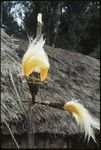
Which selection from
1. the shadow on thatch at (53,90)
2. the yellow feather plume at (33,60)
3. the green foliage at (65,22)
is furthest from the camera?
the green foliage at (65,22)

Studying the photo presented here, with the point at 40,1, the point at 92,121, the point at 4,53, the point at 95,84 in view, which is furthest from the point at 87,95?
the point at 40,1

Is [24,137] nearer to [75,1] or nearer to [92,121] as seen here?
[92,121]

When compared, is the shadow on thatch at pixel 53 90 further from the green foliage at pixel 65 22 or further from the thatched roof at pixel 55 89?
the green foliage at pixel 65 22

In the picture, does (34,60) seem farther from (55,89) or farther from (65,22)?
(65,22)

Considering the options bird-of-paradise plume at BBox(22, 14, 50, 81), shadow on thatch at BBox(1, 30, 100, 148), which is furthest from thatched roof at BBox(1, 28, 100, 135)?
bird-of-paradise plume at BBox(22, 14, 50, 81)

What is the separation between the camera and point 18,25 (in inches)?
692

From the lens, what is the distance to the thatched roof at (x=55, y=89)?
19.9ft

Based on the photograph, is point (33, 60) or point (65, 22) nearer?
point (33, 60)

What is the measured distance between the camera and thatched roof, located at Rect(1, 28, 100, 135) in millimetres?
6059

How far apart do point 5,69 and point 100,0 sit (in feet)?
40.0

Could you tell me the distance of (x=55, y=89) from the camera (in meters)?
7.70

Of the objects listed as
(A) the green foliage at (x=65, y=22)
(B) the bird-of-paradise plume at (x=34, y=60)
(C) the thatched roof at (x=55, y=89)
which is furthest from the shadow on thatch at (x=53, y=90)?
(A) the green foliage at (x=65, y=22)

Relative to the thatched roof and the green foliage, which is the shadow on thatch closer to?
the thatched roof

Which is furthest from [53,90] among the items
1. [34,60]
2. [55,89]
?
[34,60]
